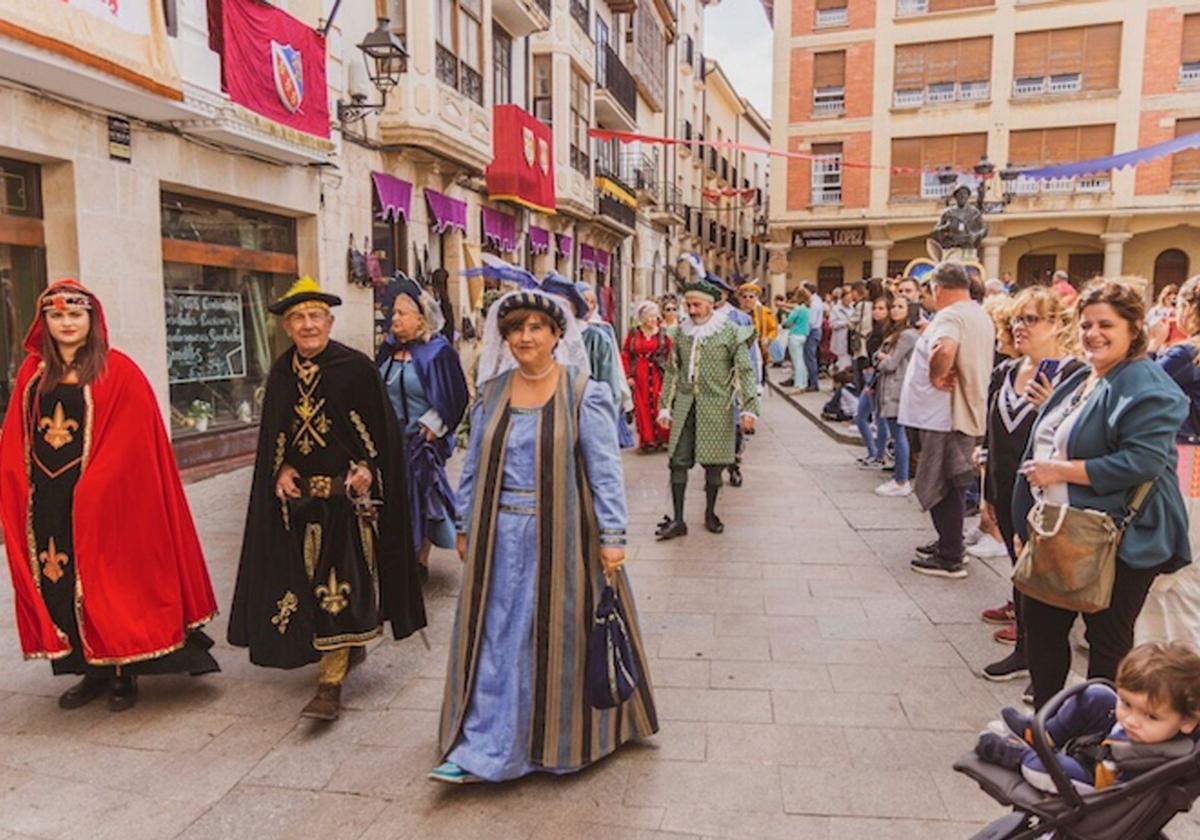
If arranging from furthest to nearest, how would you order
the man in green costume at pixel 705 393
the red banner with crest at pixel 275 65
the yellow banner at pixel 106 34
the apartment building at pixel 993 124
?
1. the apartment building at pixel 993 124
2. the red banner with crest at pixel 275 65
3. the man in green costume at pixel 705 393
4. the yellow banner at pixel 106 34

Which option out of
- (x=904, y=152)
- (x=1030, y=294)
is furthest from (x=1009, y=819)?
(x=904, y=152)

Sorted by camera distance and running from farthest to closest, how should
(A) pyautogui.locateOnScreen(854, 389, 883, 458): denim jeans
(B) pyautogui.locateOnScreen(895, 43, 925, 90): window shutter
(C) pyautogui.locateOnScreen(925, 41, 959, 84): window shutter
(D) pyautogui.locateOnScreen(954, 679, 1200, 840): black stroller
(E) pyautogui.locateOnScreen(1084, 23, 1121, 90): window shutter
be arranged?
1. (B) pyautogui.locateOnScreen(895, 43, 925, 90): window shutter
2. (C) pyautogui.locateOnScreen(925, 41, 959, 84): window shutter
3. (E) pyautogui.locateOnScreen(1084, 23, 1121, 90): window shutter
4. (A) pyautogui.locateOnScreen(854, 389, 883, 458): denim jeans
5. (D) pyautogui.locateOnScreen(954, 679, 1200, 840): black stroller

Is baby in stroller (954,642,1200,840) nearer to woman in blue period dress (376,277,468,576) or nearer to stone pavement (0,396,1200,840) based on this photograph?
stone pavement (0,396,1200,840)

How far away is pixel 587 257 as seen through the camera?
998 inches

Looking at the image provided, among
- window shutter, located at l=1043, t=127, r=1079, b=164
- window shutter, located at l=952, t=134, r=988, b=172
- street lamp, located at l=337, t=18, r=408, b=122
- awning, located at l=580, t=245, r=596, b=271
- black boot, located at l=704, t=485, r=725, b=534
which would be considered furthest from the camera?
window shutter, located at l=952, t=134, r=988, b=172

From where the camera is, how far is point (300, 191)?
36.8 ft

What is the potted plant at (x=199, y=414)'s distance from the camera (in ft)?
32.7

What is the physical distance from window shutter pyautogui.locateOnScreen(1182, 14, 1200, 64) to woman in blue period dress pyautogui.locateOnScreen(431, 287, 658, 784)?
35215mm

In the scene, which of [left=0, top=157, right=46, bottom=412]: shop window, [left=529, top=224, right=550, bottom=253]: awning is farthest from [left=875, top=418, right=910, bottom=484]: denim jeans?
[left=529, top=224, right=550, bottom=253]: awning

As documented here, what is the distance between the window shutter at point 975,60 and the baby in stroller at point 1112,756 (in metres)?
34.6

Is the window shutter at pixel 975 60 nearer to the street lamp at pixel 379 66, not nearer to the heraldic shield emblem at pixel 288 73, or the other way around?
the street lamp at pixel 379 66

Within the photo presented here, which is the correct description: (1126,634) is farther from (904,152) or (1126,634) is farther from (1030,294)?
(904,152)

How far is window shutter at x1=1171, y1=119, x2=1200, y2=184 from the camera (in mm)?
30594

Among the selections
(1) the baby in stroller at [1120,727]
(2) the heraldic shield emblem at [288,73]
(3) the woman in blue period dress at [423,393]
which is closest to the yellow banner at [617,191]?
(2) the heraldic shield emblem at [288,73]
